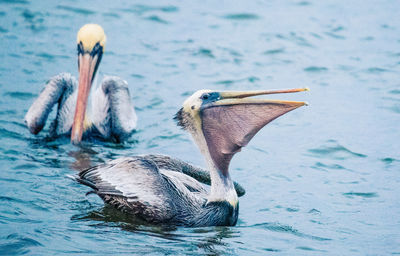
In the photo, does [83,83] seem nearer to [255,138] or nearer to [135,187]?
[255,138]

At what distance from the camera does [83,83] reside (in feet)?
25.3

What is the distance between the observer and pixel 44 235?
5172mm

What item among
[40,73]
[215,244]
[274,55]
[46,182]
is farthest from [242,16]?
[215,244]

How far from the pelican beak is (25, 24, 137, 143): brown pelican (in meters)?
2.41

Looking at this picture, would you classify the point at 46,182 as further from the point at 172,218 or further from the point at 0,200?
the point at 172,218

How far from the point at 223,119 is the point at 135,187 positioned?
2.79 feet

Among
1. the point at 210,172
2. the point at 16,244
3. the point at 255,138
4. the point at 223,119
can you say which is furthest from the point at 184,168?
the point at 255,138

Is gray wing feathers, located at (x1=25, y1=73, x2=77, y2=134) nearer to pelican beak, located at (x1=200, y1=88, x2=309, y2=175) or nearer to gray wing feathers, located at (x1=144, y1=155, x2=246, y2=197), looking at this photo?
gray wing feathers, located at (x1=144, y1=155, x2=246, y2=197)

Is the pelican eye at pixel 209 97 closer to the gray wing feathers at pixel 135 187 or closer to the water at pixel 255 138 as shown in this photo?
the gray wing feathers at pixel 135 187

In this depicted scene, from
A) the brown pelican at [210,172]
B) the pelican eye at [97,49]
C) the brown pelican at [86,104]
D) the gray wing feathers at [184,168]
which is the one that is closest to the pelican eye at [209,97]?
the brown pelican at [210,172]

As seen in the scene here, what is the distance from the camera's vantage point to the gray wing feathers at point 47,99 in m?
7.71

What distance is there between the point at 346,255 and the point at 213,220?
997 millimetres

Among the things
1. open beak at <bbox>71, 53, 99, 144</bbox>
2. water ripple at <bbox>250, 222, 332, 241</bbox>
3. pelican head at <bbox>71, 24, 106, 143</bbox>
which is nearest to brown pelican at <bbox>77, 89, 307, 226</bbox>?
water ripple at <bbox>250, 222, 332, 241</bbox>

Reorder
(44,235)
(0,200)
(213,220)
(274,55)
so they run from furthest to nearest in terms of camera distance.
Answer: (274,55) < (0,200) < (213,220) < (44,235)
